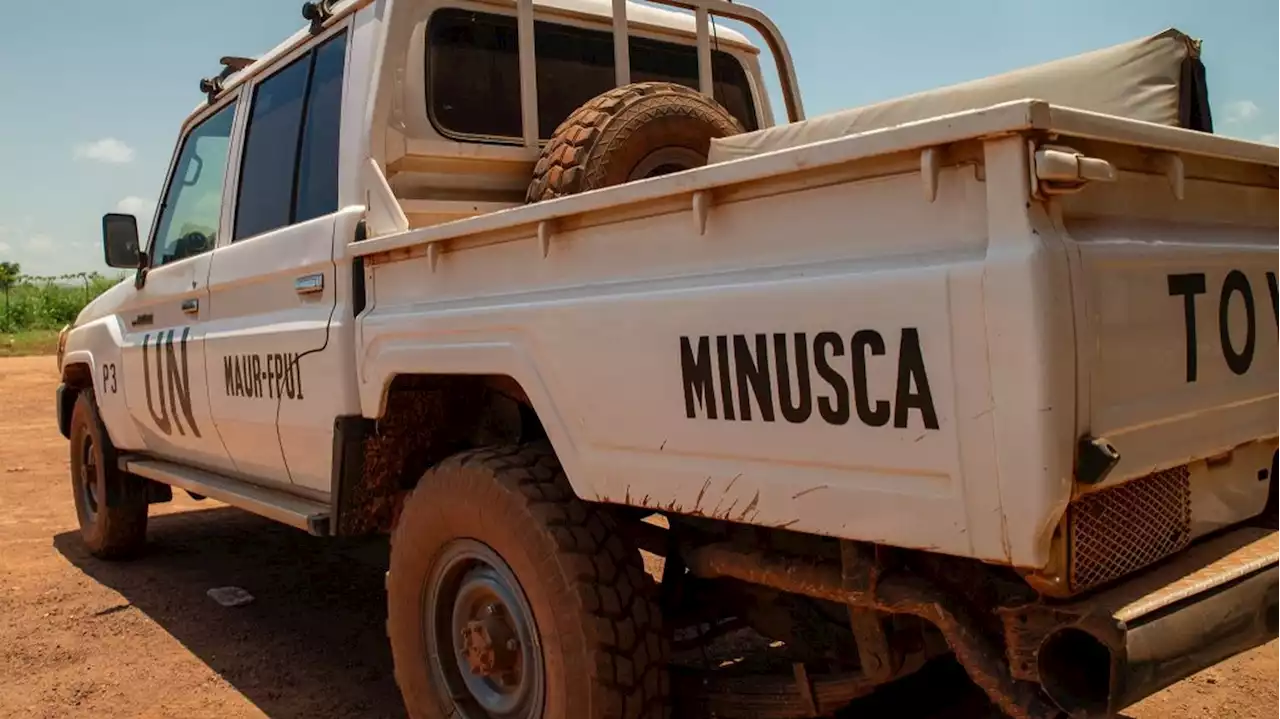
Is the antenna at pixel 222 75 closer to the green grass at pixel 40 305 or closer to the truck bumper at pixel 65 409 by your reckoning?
the truck bumper at pixel 65 409

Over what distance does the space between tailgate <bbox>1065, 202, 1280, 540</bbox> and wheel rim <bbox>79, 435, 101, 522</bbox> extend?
5902 millimetres

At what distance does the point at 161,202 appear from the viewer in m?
5.41

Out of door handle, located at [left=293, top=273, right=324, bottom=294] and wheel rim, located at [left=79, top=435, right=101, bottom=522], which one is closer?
door handle, located at [left=293, top=273, right=324, bottom=294]

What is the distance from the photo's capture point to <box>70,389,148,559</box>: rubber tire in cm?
585

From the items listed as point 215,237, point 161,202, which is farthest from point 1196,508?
point 161,202

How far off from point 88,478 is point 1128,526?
6036 millimetres

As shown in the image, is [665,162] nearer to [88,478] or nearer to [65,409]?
[88,478]

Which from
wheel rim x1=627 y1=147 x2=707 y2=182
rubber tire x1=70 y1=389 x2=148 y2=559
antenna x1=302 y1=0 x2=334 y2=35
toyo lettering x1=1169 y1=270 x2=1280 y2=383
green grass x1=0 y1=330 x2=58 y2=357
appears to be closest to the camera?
toyo lettering x1=1169 y1=270 x2=1280 y2=383

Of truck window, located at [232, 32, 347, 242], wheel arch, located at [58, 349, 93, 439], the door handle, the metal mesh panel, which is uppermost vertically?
truck window, located at [232, 32, 347, 242]

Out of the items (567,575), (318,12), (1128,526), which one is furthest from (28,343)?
(1128,526)

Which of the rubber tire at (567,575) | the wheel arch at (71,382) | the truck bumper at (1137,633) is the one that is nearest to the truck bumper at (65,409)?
the wheel arch at (71,382)

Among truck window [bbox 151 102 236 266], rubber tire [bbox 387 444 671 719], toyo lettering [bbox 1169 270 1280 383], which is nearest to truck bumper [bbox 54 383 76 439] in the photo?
truck window [bbox 151 102 236 266]

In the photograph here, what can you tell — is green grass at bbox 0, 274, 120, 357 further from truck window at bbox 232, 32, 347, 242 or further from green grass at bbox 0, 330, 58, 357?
truck window at bbox 232, 32, 347, 242

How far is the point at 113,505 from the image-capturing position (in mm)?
5855
